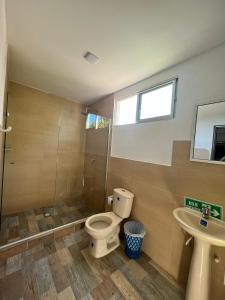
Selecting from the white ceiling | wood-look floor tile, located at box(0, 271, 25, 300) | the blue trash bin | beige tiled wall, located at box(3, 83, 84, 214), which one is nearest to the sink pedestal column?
the blue trash bin

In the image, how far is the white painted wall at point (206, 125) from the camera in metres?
1.25

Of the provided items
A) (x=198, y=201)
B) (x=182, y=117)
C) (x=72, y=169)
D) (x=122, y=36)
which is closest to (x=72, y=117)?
(x=72, y=169)

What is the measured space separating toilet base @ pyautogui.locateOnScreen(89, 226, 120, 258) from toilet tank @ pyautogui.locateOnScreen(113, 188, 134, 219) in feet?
0.86

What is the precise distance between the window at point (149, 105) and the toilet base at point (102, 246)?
5.43 feet

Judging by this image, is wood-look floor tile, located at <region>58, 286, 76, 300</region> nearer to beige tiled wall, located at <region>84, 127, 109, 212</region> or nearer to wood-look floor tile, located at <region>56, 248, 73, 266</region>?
wood-look floor tile, located at <region>56, 248, 73, 266</region>

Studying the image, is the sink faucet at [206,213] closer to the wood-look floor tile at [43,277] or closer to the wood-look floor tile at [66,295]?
the wood-look floor tile at [66,295]

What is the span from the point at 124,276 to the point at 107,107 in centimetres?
243

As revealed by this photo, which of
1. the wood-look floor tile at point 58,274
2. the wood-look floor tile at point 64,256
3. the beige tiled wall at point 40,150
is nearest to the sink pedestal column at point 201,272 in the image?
the wood-look floor tile at point 58,274

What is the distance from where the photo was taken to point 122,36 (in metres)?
1.25

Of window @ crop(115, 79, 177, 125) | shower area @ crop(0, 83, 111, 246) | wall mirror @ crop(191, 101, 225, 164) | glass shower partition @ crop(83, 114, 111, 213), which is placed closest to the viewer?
wall mirror @ crop(191, 101, 225, 164)

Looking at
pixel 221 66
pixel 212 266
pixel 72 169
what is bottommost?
pixel 212 266

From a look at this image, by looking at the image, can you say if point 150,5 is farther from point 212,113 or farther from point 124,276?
point 124,276

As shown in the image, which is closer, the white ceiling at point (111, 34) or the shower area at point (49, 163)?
the white ceiling at point (111, 34)

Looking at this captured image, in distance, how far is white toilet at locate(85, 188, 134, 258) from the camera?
5.43 ft
